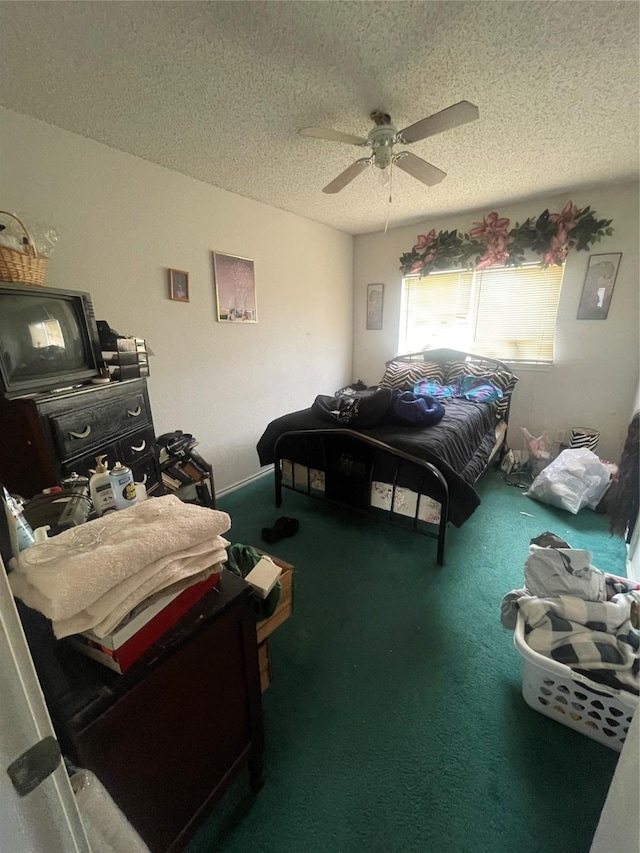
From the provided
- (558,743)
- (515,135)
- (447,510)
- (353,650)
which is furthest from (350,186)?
(558,743)

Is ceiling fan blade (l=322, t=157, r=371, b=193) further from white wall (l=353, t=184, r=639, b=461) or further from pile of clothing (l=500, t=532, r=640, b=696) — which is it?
pile of clothing (l=500, t=532, r=640, b=696)

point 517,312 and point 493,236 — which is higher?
point 493,236

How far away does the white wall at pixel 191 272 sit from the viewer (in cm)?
180

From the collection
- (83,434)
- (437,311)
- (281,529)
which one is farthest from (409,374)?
(83,434)

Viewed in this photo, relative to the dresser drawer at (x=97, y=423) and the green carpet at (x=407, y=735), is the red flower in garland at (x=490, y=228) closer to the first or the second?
the green carpet at (x=407, y=735)

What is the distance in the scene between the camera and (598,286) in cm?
285

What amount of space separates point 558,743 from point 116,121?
3.29 meters

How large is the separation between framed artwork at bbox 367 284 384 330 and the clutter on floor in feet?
10.7

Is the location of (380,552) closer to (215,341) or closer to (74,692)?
(74,692)

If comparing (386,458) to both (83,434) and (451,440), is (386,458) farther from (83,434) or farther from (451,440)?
(83,434)

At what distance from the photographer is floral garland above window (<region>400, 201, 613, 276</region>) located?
9.12ft

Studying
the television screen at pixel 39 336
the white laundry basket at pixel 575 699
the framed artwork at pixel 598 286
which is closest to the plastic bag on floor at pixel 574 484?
the framed artwork at pixel 598 286

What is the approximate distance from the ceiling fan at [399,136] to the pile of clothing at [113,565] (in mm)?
1773

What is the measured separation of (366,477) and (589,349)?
2.44 meters
